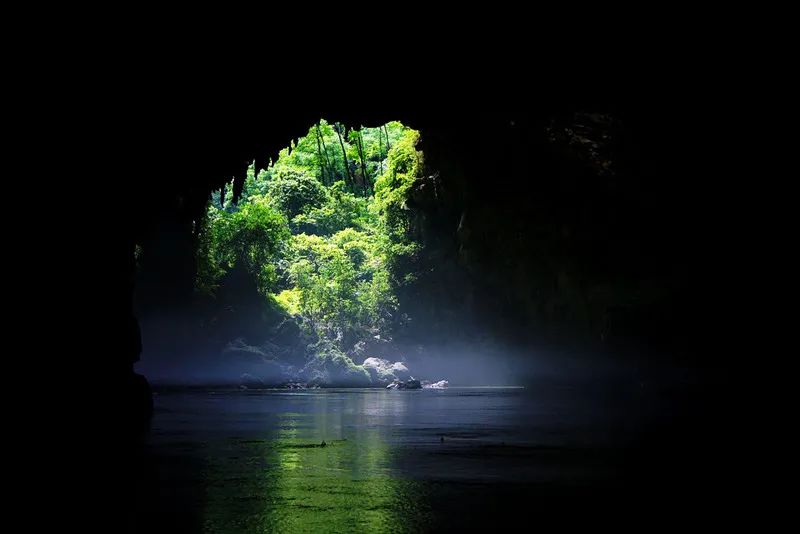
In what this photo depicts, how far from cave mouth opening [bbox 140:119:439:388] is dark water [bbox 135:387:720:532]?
88.5ft

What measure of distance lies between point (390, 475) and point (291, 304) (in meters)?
49.6

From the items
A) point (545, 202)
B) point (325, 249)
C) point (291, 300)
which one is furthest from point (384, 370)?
point (545, 202)

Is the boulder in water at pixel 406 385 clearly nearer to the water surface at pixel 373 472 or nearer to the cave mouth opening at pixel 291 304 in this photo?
the cave mouth opening at pixel 291 304

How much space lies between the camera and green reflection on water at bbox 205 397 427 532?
641 cm

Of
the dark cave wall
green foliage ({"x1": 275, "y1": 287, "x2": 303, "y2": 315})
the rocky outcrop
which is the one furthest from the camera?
green foliage ({"x1": 275, "y1": 287, "x2": 303, "y2": 315})

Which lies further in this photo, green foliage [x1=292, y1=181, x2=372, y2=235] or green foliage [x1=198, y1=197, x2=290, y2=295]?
green foliage [x1=292, y1=181, x2=372, y2=235]

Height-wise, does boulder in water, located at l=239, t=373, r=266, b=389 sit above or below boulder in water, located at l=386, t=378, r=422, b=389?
above

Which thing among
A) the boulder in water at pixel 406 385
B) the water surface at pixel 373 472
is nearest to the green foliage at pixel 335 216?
the boulder in water at pixel 406 385

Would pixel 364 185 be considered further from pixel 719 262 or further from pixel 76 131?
pixel 76 131

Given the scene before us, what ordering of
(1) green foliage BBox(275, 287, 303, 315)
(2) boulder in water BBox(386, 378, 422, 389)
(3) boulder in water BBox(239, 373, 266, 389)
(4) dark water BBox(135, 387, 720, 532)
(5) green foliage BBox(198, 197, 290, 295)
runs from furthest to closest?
1. (1) green foliage BBox(275, 287, 303, 315)
2. (5) green foliage BBox(198, 197, 290, 295)
3. (2) boulder in water BBox(386, 378, 422, 389)
4. (3) boulder in water BBox(239, 373, 266, 389)
5. (4) dark water BBox(135, 387, 720, 532)

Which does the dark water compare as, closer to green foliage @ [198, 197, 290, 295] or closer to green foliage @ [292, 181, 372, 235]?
green foliage @ [198, 197, 290, 295]

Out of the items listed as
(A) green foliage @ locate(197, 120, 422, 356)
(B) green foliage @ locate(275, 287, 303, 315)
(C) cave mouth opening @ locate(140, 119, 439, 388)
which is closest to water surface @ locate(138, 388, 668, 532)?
(A) green foliage @ locate(197, 120, 422, 356)

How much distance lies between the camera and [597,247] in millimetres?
26344

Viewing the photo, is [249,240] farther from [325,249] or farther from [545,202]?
[545,202]
